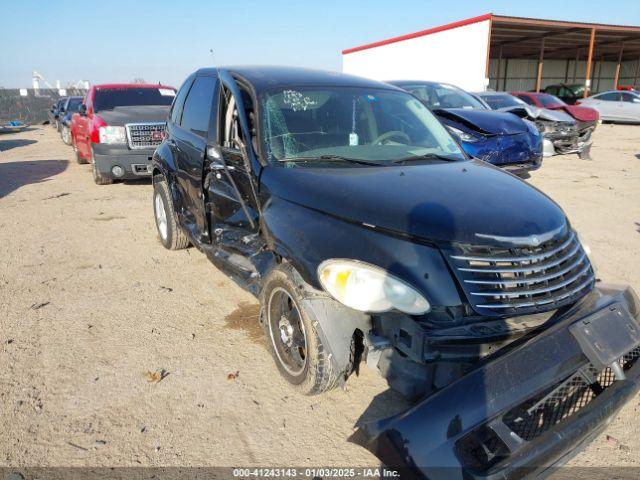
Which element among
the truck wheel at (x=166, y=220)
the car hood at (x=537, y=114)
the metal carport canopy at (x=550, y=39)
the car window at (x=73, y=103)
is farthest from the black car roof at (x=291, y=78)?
the metal carport canopy at (x=550, y=39)

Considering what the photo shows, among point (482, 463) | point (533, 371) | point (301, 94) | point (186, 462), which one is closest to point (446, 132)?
point (301, 94)

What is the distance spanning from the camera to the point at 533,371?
2.03m

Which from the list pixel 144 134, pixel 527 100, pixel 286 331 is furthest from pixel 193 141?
pixel 527 100

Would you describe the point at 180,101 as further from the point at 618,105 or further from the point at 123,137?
the point at 618,105

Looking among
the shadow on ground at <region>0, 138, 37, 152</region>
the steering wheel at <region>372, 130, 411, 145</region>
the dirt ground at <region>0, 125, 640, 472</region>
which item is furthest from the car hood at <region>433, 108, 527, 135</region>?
the shadow on ground at <region>0, 138, 37, 152</region>

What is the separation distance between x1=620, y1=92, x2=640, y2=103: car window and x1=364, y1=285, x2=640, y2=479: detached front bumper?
904 inches

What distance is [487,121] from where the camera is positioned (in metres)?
7.71

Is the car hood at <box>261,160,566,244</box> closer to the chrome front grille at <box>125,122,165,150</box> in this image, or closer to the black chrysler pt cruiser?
the black chrysler pt cruiser

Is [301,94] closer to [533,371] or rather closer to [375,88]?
[375,88]

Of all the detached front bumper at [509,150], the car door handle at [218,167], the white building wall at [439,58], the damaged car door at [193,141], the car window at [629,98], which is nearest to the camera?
the car door handle at [218,167]

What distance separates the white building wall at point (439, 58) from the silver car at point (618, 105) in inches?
212

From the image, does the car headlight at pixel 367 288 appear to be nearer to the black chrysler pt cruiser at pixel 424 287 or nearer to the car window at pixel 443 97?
the black chrysler pt cruiser at pixel 424 287

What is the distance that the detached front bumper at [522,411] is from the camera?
189 cm

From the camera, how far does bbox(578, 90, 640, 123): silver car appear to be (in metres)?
20.9
